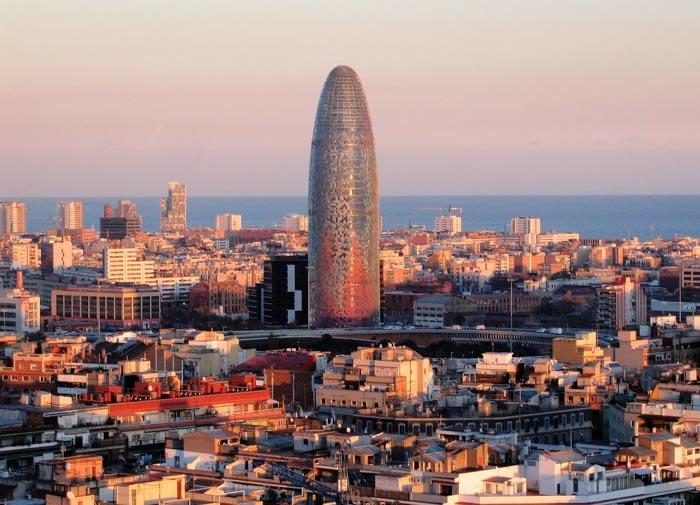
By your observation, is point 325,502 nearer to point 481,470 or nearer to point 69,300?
point 481,470

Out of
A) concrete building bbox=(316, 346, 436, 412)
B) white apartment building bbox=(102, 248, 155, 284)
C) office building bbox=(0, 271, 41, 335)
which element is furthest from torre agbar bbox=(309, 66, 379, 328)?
concrete building bbox=(316, 346, 436, 412)

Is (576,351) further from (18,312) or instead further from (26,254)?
(26,254)

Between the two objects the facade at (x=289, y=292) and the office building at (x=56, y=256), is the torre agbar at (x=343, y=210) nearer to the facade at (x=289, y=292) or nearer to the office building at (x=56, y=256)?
the facade at (x=289, y=292)

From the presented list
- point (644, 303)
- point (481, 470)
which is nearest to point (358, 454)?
point (481, 470)

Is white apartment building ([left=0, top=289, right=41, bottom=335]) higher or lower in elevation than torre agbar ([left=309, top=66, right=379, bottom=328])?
lower

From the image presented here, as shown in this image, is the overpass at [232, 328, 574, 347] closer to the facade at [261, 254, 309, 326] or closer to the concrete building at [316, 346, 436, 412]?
the facade at [261, 254, 309, 326]

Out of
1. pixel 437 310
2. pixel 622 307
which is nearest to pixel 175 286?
pixel 437 310

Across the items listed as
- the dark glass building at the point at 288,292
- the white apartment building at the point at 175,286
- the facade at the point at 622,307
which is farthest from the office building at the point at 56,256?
the facade at the point at 622,307
